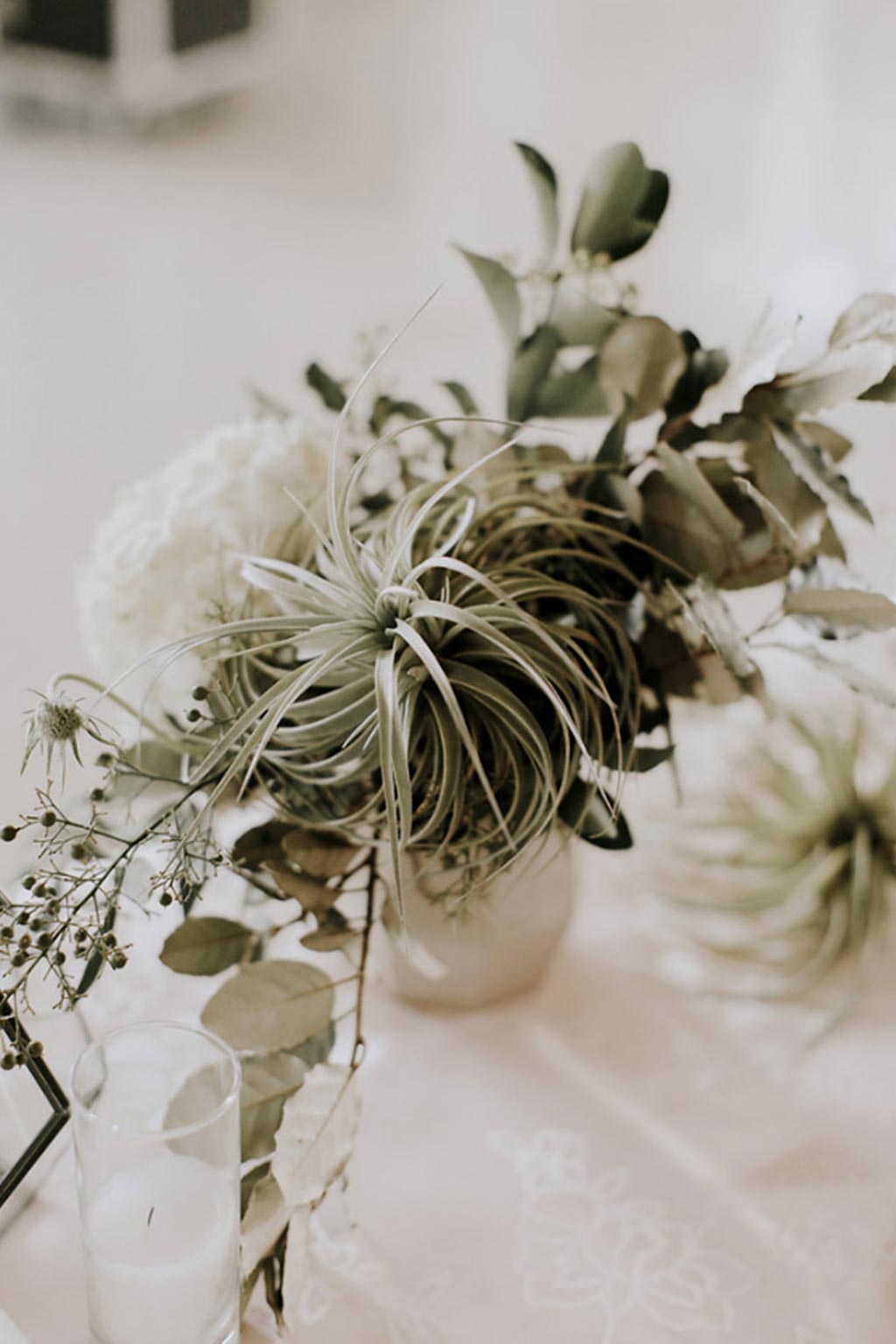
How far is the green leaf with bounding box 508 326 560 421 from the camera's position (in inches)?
27.9

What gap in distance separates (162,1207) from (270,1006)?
4.2 inches

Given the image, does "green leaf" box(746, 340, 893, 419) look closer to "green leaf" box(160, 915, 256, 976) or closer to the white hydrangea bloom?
the white hydrangea bloom

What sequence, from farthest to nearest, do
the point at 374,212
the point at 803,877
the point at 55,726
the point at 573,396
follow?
the point at 374,212 → the point at 803,877 → the point at 573,396 → the point at 55,726

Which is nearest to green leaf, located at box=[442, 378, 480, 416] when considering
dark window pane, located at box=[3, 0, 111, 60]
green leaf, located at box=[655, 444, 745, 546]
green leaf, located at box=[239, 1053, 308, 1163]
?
green leaf, located at box=[655, 444, 745, 546]

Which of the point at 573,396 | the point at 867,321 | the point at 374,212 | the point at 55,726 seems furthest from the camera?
the point at 374,212

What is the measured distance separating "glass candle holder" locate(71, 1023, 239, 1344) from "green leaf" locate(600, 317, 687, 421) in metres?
0.37

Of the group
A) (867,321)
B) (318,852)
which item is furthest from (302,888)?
(867,321)

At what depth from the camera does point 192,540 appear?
67 centimetres

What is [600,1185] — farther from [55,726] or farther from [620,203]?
[620,203]

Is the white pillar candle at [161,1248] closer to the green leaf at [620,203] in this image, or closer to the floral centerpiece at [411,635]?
the floral centerpiece at [411,635]

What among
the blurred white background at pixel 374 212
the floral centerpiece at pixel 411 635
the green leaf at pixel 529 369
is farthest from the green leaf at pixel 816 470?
the blurred white background at pixel 374 212

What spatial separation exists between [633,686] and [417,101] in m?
2.66

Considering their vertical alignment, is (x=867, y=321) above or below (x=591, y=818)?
above

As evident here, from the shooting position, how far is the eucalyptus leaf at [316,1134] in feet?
1.79
